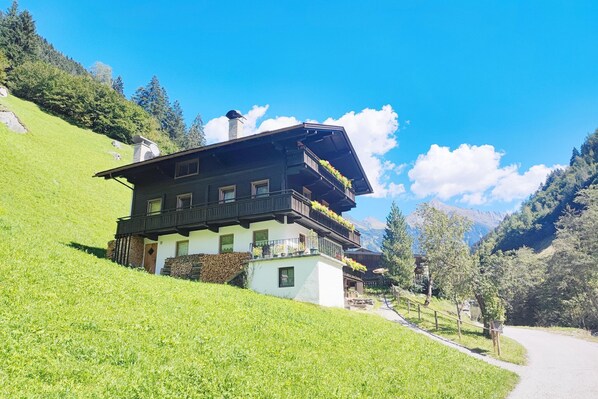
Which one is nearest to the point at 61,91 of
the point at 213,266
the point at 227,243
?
the point at 227,243

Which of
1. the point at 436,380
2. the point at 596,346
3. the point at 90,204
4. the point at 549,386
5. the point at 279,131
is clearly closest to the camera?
the point at 436,380

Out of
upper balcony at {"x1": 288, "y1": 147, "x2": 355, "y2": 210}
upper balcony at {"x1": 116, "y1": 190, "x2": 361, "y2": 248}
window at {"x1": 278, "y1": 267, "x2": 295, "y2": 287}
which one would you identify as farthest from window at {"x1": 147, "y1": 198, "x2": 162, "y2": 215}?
window at {"x1": 278, "y1": 267, "x2": 295, "y2": 287}

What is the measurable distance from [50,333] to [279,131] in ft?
59.9

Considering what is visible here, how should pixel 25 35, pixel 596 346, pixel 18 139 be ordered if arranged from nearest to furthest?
pixel 596 346 < pixel 18 139 < pixel 25 35

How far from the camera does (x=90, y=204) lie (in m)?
35.6

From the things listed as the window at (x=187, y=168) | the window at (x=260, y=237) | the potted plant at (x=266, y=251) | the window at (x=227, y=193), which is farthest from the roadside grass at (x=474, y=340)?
the window at (x=187, y=168)

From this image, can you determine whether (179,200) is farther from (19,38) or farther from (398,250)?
(19,38)

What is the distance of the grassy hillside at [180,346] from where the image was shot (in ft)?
21.4

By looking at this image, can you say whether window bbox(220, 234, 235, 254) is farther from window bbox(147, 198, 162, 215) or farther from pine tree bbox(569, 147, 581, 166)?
pine tree bbox(569, 147, 581, 166)

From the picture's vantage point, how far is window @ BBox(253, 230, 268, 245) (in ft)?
81.5

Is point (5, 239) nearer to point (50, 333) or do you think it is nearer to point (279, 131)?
point (50, 333)

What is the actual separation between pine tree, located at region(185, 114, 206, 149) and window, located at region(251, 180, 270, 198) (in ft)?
223

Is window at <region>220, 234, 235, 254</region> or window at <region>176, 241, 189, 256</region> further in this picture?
window at <region>176, 241, 189, 256</region>

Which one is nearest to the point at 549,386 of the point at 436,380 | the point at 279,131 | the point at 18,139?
the point at 436,380
